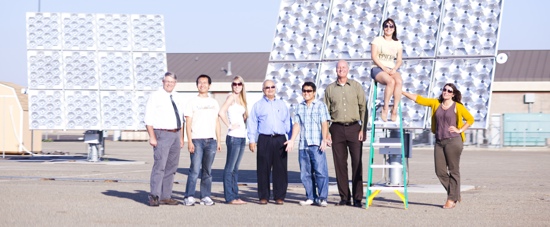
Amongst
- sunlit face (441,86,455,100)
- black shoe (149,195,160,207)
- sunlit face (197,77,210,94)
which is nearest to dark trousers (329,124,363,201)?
sunlit face (441,86,455,100)

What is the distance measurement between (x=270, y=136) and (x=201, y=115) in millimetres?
1226

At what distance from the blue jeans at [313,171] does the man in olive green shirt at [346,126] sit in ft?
0.82

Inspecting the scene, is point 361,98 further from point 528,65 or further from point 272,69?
point 528,65

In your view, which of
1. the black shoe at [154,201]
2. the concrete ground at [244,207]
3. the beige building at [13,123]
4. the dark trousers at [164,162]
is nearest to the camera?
the concrete ground at [244,207]

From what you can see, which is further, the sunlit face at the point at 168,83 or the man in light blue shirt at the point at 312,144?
the man in light blue shirt at the point at 312,144

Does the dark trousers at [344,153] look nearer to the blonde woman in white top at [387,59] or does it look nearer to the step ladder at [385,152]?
the step ladder at [385,152]

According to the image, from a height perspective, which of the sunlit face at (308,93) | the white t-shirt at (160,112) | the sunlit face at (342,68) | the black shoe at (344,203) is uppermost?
the sunlit face at (342,68)

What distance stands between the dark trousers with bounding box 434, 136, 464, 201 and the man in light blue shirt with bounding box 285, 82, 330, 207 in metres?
1.81

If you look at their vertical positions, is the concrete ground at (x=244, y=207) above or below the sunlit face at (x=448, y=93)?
below

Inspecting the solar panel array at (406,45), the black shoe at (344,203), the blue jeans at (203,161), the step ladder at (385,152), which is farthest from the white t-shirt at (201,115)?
the solar panel array at (406,45)

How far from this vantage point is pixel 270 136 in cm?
1616

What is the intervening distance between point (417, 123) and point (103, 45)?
13.3 meters

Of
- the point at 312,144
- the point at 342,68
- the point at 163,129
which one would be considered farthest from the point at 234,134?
the point at 342,68

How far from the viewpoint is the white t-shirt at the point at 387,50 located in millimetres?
15953
